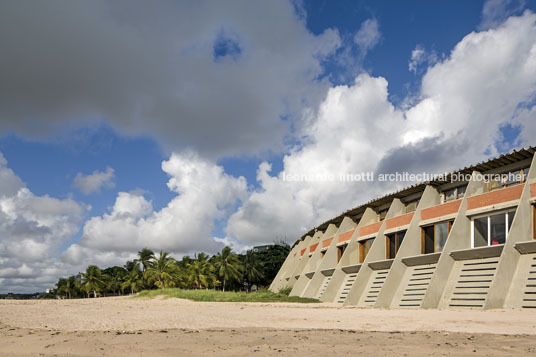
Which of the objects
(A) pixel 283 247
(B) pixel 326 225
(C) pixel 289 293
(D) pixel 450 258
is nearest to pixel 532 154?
→ (D) pixel 450 258

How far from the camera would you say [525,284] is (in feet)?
58.0

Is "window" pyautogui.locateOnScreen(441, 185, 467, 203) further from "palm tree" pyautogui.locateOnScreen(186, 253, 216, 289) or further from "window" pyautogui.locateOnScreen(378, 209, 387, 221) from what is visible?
"palm tree" pyautogui.locateOnScreen(186, 253, 216, 289)

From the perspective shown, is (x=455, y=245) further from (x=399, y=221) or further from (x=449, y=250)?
(x=399, y=221)

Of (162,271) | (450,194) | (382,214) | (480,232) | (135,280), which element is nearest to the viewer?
(480,232)

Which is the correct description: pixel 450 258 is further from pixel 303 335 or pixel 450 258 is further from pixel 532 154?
pixel 303 335

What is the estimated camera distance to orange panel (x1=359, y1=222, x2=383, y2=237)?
30.3m

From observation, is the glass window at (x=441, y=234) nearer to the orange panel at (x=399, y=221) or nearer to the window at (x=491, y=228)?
the window at (x=491, y=228)

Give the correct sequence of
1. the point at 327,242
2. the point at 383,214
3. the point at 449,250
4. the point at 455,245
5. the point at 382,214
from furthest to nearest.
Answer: the point at 327,242
the point at 382,214
the point at 383,214
the point at 455,245
the point at 449,250

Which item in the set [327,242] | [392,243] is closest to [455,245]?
[392,243]

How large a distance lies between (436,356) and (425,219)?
19504mm

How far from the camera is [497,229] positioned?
2123 cm

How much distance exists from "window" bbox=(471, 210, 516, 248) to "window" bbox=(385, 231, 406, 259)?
6.05 metres

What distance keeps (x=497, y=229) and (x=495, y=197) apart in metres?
1.59

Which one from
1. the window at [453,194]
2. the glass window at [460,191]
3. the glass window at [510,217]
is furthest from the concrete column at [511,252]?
the window at [453,194]
